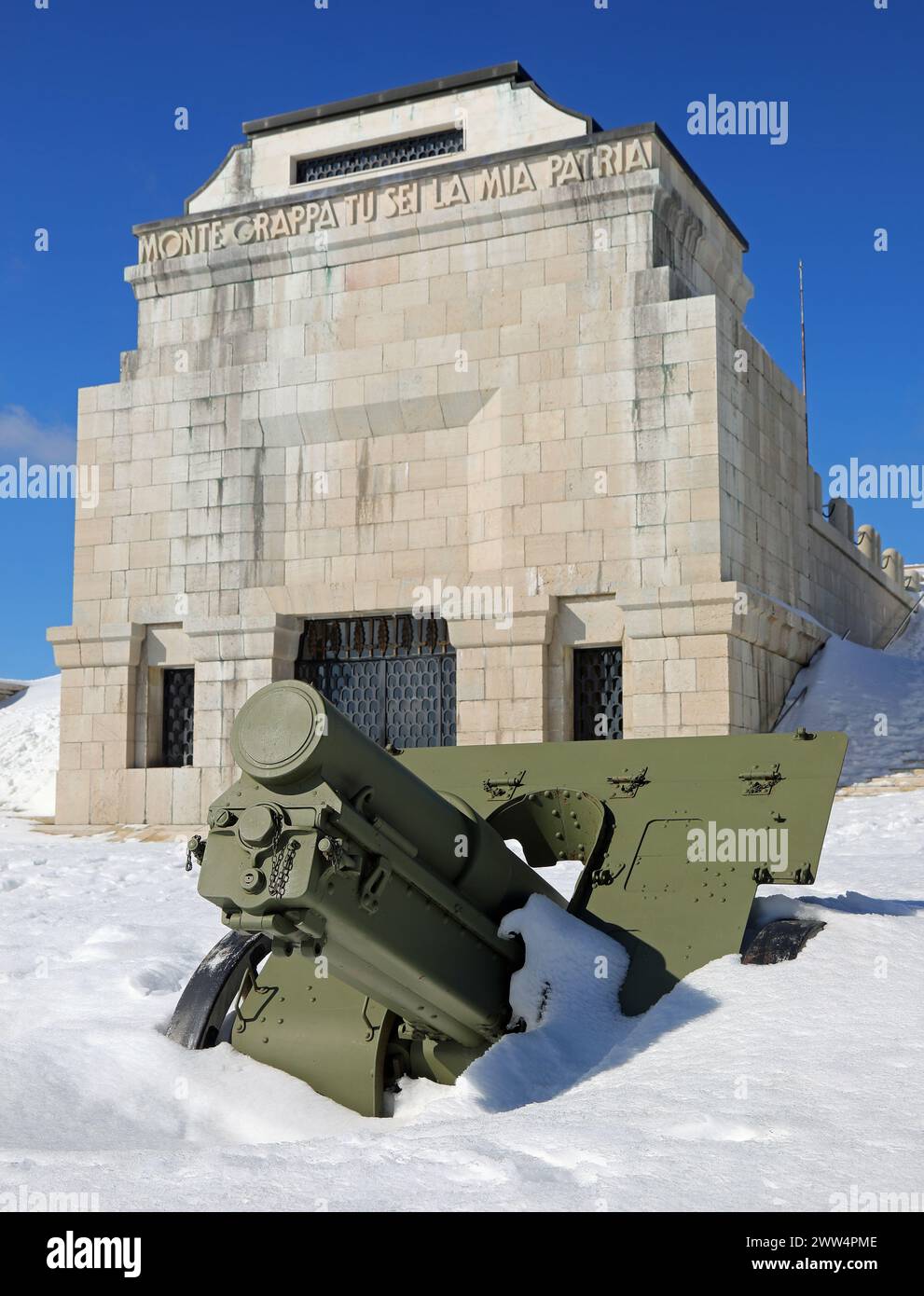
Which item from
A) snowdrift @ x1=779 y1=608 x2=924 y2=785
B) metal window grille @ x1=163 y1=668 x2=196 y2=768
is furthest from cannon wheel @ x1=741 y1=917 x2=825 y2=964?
metal window grille @ x1=163 y1=668 x2=196 y2=768

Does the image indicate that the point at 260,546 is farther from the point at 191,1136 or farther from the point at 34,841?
the point at 191,1136

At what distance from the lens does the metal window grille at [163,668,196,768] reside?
1628 centimetres

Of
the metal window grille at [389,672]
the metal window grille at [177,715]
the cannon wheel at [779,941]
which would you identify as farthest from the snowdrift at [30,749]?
the cannon wheel at [779,941]

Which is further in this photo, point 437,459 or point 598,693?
point 437,459

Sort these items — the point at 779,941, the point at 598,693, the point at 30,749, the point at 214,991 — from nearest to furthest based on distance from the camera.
→ the point at 779,941
the point at 214,991
the point at 598,693
the point at 30,749

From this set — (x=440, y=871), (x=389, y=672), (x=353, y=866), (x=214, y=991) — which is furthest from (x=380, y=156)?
(x=353, y=866)

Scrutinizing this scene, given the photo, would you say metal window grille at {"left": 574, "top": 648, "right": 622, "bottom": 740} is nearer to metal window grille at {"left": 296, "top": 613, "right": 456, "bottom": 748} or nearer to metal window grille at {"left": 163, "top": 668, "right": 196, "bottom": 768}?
metal window grille at {"left": 296, "top": 613, "right": 456, "bottom": 748}

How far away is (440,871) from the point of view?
4965mm

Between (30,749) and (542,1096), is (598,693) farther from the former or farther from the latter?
(30,749)

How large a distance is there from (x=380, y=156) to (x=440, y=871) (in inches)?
541

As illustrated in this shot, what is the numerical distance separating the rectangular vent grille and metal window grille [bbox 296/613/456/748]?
6.00 metres

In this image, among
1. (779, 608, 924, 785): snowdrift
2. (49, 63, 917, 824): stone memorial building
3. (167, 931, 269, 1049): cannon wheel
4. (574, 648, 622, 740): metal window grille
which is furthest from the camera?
(779, 608, 924, 785): snowdrift

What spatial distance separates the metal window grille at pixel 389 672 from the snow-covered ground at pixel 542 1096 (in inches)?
276

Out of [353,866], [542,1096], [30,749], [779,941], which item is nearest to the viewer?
[353,866]
